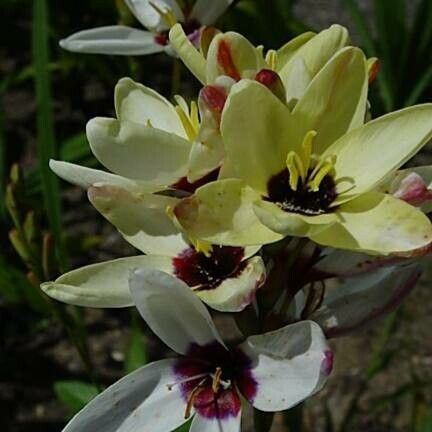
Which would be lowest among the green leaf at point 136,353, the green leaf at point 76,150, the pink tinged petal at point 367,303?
the green leaf at point 136,353

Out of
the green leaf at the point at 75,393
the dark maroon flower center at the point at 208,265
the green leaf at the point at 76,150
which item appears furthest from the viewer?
the green leaf at the point at 76,150

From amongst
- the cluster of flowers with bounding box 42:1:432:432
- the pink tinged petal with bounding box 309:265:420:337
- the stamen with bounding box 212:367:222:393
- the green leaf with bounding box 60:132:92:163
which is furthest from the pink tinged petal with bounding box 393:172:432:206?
the green leaf with bounding box 60:132:92:163

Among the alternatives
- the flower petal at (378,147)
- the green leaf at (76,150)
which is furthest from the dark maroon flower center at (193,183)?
the green leaf at (76,150)

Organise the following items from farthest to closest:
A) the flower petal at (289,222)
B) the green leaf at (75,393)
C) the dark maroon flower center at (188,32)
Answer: the green leaf at (75,393)
the dark maroon flower center at (188,32)
the flower petal at (289,222)

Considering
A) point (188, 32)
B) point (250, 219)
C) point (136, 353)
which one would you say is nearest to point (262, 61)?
point (250, 219)

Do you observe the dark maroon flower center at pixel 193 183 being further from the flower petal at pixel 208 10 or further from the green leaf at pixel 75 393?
the green leaf at pixel 75 393

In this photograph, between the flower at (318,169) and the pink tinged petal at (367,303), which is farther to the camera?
the pink tinged petal at (367,303)
